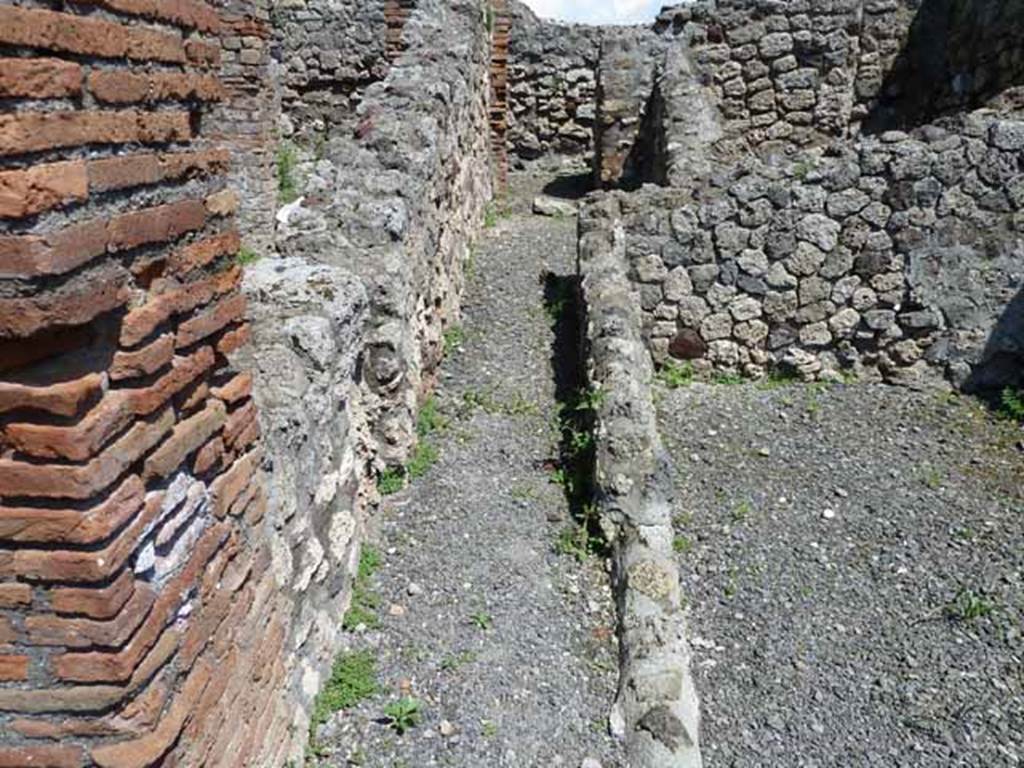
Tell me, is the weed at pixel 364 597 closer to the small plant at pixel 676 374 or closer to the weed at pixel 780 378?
the small plant at pixel 676 374

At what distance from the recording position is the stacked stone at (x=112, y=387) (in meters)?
1.47

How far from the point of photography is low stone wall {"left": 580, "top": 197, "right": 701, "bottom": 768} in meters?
2.99

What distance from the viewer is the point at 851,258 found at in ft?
18.7

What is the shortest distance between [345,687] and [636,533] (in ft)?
4.84

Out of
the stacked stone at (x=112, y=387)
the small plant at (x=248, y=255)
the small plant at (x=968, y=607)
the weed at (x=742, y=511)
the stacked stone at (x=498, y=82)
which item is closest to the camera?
the stacked stone at (x=112, y=387)

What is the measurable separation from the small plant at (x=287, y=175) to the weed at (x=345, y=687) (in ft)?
21.8

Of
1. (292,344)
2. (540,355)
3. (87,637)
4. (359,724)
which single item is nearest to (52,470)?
(87,637)

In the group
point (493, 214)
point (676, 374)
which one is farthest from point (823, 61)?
point (676, 374)

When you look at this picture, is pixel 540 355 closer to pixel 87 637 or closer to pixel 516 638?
pixel 516 638

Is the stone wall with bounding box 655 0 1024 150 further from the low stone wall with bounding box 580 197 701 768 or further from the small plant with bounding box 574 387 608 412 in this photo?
the small plant with bounding box 574 387 608 412

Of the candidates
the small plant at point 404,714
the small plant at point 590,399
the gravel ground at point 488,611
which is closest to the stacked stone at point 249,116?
the gravel ground at point 488,611

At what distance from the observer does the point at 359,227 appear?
4359 mm

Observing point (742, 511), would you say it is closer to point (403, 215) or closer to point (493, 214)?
point (403, 215)

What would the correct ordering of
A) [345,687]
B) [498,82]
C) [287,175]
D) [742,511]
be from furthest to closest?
1. [287,175]
2. [498,82]
3. [742,511]
4. [345,687]
